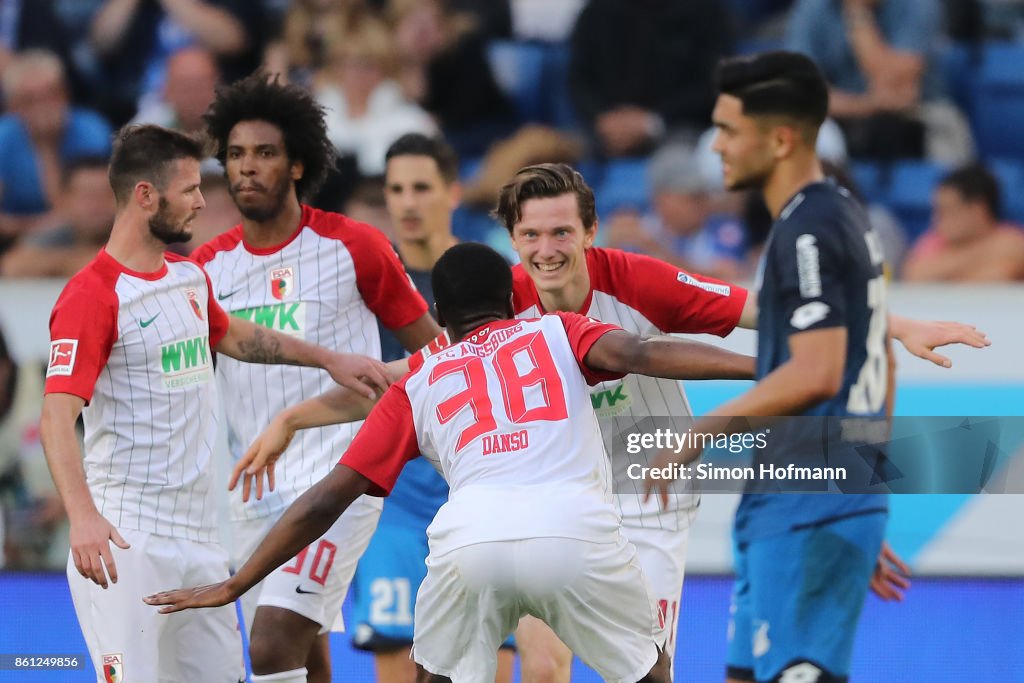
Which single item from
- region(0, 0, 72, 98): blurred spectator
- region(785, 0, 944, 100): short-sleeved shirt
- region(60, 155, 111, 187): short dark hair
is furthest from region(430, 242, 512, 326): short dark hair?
region(0, 0, 72, 98): blurred spectator

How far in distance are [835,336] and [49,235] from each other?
294 inches

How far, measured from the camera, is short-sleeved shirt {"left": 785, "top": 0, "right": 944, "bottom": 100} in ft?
36.4

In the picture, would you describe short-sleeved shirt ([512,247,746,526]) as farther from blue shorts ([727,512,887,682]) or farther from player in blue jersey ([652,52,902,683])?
blue shorts ([727,512,887,682])

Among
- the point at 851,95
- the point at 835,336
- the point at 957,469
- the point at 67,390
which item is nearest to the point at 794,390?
the point at 835,336

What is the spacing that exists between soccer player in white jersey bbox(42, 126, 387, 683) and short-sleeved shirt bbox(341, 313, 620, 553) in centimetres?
93

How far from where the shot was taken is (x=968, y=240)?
9.84 metres

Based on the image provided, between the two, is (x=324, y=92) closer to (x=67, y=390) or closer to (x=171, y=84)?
(x=171, y=84)

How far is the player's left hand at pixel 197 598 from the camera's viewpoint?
458 cm

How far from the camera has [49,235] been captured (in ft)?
34.1

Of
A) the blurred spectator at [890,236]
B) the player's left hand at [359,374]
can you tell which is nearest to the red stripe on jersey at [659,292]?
the player's left hand at [359,374]

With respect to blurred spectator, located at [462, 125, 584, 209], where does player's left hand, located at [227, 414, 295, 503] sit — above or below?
below

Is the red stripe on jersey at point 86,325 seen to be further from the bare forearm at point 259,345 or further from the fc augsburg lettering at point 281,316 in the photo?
the fc augsburg lettering at point 281,316

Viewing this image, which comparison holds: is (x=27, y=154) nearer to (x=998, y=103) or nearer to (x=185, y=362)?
(x=185, y=362)

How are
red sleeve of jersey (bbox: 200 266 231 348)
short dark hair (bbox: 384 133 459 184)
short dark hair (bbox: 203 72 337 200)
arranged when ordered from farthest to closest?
short dark hair (bbox: 384 133 459 184), short dark hair (bbox: 203 72 337 200), red sleeve of jersey (bbox: 200 266 231 348)
